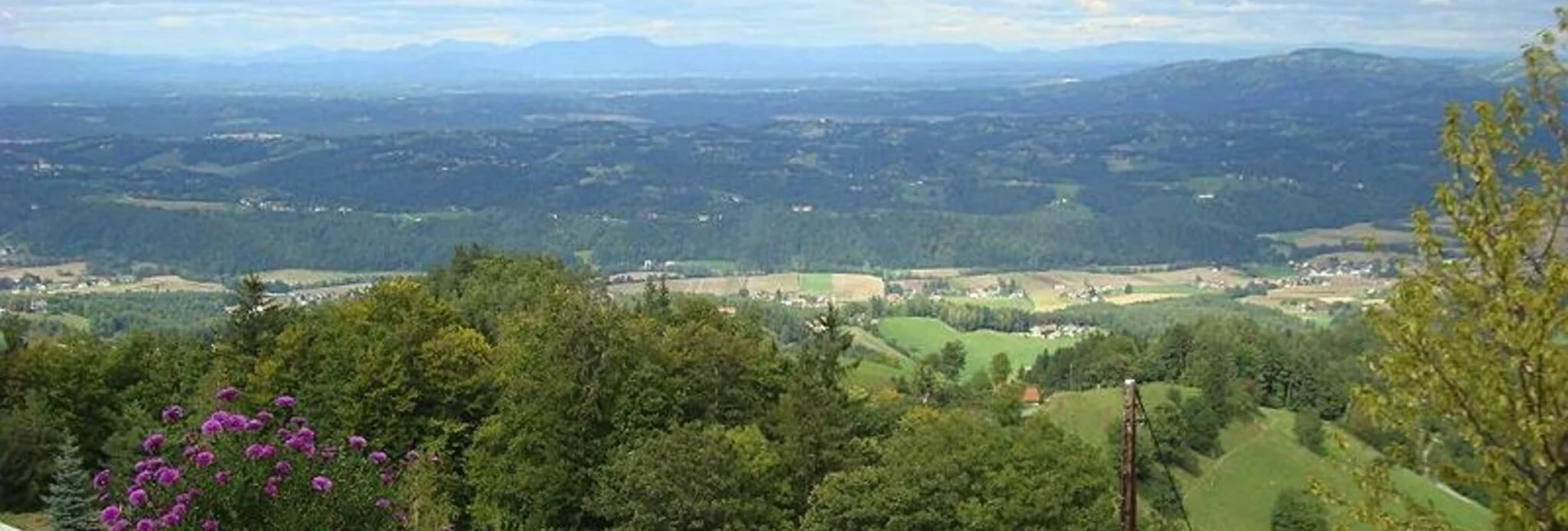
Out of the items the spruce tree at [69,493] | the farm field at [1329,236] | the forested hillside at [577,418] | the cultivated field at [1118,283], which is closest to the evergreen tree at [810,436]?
the forested hillside at [577,418]

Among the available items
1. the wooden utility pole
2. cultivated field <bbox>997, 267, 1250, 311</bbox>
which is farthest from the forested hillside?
cultivated field <bbox>997, 267, 1250, 311</bbox>

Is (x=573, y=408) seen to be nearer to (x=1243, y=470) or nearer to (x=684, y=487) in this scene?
(x=684, y=487)

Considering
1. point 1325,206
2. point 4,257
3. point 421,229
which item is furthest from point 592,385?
point 1325,206

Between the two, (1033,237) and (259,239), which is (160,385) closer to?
(259,239)

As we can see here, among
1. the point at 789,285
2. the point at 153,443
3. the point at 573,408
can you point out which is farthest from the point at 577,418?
the point at 789,285

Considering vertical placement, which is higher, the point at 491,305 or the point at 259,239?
the point at 491,305

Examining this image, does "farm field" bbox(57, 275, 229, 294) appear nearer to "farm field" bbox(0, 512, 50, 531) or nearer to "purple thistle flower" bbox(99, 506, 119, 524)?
"farm field" bbox(0, 512, 50, 531)
